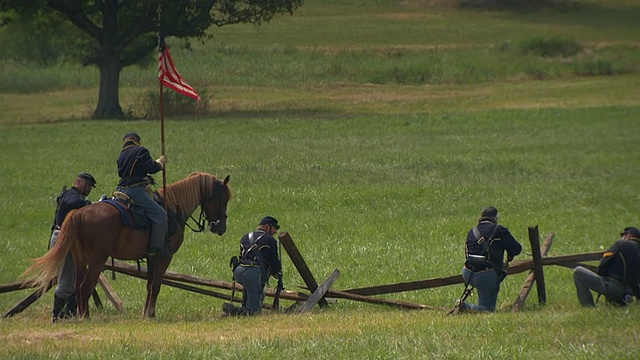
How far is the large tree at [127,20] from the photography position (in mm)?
57469

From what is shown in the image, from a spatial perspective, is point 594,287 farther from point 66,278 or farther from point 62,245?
point 66,278

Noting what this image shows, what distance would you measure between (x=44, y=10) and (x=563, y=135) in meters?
28.0

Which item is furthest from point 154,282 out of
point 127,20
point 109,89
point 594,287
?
point 127,20

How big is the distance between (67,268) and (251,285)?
263 cm

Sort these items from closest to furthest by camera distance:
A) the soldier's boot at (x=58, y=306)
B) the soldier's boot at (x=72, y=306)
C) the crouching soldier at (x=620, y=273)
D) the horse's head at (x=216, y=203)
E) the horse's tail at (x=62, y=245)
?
the crouching soldier at (x=620, y=273) → the horse's tail at (x=62, y=245) → the soldier's boot at (x=58, y=306) → the soldier's boot at (x=72, y=306) → the horse's head at (x=216, y=203)

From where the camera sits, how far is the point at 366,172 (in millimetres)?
36500

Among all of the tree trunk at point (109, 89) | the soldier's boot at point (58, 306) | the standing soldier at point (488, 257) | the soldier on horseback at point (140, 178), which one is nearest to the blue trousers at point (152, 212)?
the soldier on horseback at point (140, 178)

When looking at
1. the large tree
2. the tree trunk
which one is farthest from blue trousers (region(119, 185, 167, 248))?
the tree trunk

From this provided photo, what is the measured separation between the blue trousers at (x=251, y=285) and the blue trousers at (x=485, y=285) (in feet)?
9.71

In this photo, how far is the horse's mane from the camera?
16250mm

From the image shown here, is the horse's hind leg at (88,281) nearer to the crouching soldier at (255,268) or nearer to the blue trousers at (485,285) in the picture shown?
the crouching soldier at (255,268)

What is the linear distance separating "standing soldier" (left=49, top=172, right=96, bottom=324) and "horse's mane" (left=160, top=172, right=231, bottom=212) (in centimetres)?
121

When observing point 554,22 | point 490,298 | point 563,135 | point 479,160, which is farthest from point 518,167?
point 554,22

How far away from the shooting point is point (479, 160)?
1538 inches
